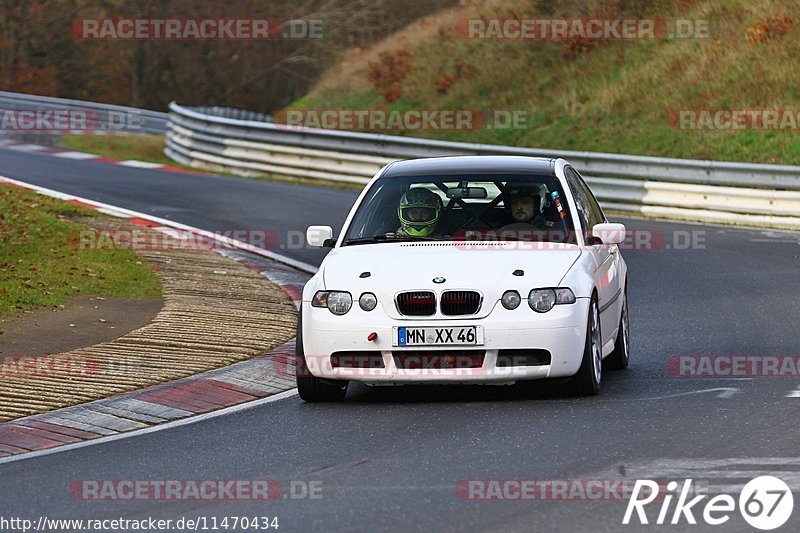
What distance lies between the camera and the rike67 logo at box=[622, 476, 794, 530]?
6.18 metres

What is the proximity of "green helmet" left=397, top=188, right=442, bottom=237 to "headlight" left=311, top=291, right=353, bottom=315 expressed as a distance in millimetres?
966

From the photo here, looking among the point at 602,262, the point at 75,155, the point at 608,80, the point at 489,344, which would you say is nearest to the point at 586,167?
the point at 608,80

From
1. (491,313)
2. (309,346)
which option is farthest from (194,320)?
(491,313)

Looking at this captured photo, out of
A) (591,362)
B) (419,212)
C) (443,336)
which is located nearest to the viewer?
(443,336)

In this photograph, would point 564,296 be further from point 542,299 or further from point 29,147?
point 29,147

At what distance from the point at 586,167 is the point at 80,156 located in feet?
38.3

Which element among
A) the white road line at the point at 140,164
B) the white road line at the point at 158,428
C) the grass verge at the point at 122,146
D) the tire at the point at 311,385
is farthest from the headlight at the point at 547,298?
the grass verge at the point at 122,146

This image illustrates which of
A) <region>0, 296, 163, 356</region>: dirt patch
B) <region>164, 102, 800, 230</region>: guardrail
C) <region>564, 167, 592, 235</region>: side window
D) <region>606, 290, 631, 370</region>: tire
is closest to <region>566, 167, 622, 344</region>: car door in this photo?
<region>564, 167, 592, 235</region>: side window

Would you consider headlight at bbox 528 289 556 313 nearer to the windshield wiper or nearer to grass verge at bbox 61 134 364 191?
the windshield wiper

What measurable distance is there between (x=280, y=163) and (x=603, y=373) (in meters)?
18.6

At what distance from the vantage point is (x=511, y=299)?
29.8 feet

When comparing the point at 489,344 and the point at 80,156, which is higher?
the point at 80,156

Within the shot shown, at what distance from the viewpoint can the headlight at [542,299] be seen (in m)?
9.09

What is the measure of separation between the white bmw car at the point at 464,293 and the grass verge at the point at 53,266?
4002 mm
